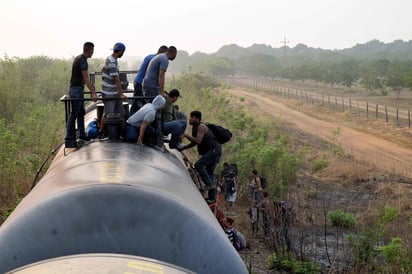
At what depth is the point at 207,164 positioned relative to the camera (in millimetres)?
8758

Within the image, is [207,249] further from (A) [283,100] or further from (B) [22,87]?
(A) [283,100]

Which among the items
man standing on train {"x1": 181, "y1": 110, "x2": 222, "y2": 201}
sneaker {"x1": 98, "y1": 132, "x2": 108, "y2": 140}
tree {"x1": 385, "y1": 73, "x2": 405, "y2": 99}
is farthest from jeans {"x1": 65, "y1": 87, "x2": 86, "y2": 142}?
tree {"x1": 385, "y1": 73, "x2": 405, "y2": 99}

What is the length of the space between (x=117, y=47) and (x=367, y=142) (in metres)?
24.2

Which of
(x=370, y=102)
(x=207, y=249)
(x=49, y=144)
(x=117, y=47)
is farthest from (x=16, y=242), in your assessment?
(x=370, y=102)

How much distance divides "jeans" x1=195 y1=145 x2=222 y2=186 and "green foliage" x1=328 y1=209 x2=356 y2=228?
18.6ft

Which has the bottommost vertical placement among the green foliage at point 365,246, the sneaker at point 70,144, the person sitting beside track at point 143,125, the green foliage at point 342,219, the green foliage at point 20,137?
the green foliage at point 342,219

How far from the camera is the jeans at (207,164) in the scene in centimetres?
845

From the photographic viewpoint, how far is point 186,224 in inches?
166

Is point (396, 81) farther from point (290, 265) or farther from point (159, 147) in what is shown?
point (159, 147)

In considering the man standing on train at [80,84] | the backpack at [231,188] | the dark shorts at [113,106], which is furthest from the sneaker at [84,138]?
the backpack at [231,188]

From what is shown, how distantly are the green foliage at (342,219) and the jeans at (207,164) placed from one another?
18.6ft

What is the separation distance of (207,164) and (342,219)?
5.98 metres

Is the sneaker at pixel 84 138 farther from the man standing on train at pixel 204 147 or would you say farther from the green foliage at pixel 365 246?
the green foliage at pixel 365 246

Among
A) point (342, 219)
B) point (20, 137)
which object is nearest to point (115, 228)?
point (342, 219)
